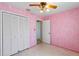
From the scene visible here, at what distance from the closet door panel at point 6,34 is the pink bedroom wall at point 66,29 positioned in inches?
122

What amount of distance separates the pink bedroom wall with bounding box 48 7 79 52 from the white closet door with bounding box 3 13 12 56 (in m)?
3.06

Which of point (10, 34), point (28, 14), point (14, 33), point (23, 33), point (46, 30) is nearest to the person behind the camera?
point (10, 34)

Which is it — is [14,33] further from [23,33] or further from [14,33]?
[23,33]

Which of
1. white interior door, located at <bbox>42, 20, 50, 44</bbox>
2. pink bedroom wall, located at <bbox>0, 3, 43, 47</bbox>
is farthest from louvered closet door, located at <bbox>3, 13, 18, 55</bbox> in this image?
white interior door, located at <bbox>42, 20, 50, 44</bbox>

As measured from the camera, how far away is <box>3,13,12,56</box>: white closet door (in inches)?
139

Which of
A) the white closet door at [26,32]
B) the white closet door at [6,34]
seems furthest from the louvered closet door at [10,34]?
the white closet door at [26,32]

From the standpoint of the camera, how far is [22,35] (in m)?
4.70

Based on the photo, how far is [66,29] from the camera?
5027mm

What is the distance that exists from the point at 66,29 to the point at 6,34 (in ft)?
10.6

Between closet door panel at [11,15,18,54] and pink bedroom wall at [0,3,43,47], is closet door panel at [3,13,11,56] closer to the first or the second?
closet door panel at [11,15,18,54]

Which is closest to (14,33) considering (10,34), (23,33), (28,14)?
(10,34)

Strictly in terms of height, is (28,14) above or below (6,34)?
above

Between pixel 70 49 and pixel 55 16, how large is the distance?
92.4 inches

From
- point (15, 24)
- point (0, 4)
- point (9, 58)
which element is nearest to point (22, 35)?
point (15, 24)
